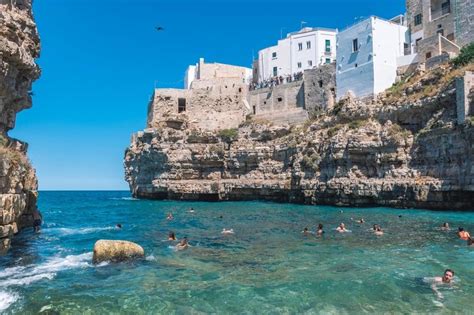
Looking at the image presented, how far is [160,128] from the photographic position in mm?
54250

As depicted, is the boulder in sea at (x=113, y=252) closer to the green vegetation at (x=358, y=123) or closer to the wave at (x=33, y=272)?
the wave at (x=33, y=272)

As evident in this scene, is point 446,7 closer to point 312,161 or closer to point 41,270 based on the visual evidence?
point 312,161

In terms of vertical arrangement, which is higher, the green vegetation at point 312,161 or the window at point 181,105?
the window at point 181,105

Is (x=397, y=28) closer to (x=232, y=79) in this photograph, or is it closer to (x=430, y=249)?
(x=232, y=79)

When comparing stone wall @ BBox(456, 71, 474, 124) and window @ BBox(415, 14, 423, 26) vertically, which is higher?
window @ BBox(415, 14, 423, 26)

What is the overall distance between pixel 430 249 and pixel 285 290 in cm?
819

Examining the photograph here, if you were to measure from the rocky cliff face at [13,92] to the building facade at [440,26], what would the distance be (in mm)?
36346

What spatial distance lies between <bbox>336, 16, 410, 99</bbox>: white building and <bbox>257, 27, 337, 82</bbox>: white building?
40.4ft

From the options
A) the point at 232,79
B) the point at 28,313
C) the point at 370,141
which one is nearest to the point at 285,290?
the point at 28,313

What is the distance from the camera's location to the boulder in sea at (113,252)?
14344 millimetres

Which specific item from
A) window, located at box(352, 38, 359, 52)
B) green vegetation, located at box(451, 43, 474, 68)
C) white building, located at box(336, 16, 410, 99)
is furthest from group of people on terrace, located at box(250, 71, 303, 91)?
green vegetation, located at box(451, 43, 474, 68)

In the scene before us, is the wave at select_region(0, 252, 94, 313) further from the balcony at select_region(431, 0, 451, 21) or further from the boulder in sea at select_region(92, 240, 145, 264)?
the balcony at select_region(431, 0, 451, 21)

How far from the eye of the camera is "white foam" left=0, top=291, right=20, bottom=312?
933 cm

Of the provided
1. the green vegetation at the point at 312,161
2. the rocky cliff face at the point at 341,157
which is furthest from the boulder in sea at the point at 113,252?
the green vegetation at the point at 312,161
